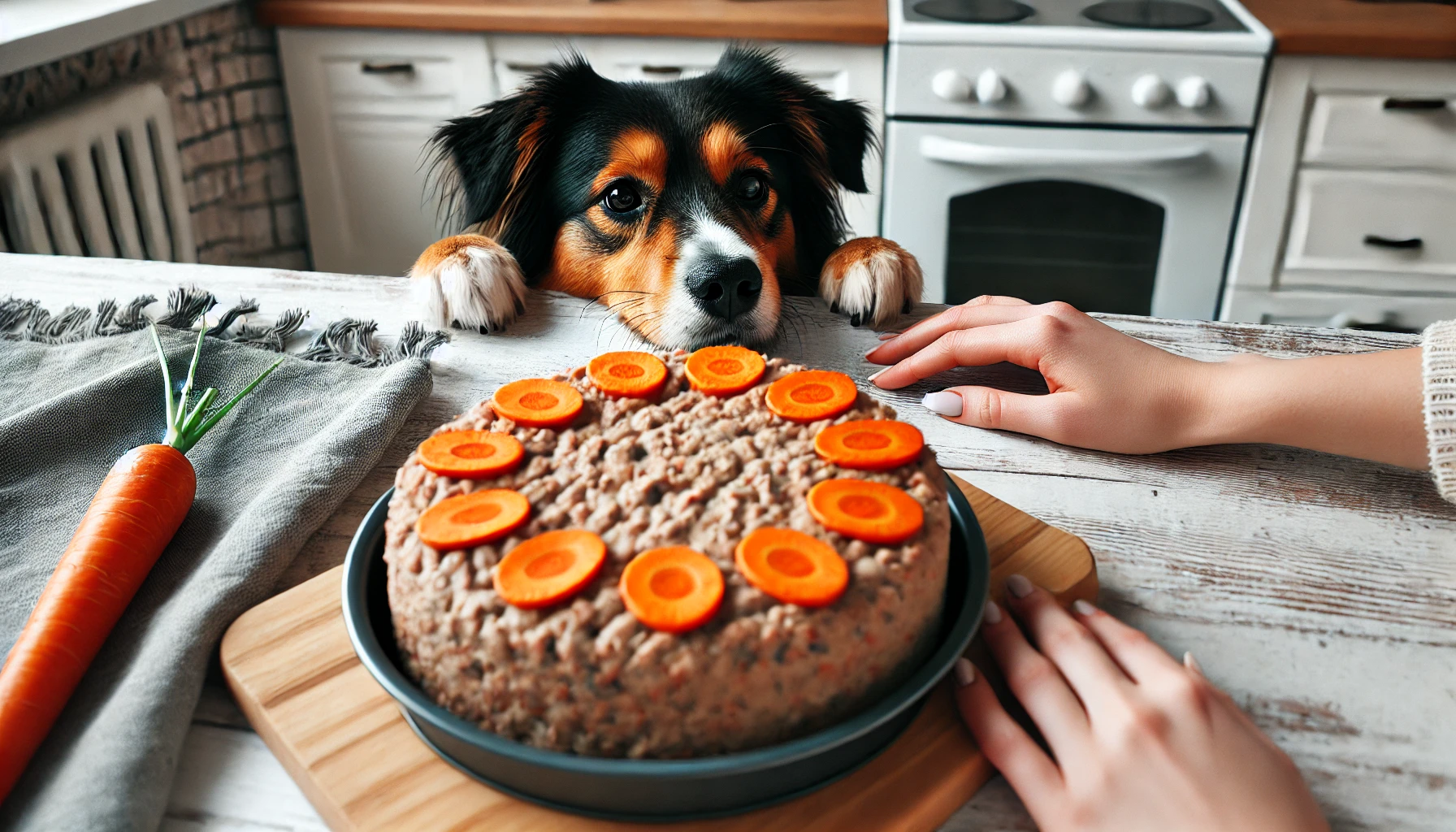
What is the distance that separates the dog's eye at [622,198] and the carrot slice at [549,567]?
0.90m

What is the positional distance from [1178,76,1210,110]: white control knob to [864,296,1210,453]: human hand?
62.4 inches

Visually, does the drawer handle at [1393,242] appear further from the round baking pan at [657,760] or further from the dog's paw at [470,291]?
the round baking pan at [657,760]

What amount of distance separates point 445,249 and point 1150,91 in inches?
69.1

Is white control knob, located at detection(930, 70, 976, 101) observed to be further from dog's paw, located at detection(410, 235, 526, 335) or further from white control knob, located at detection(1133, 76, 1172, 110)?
dog's paw, located at detection(410, 235, 526, 335)

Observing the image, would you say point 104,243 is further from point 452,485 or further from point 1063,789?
point 1063,789

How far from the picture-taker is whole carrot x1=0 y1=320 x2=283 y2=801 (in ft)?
1.94

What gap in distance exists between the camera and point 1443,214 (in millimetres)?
2391

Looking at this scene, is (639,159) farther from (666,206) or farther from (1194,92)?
(1194,92)

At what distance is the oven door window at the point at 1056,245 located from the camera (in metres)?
2.48

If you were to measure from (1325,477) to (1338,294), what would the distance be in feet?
6.59

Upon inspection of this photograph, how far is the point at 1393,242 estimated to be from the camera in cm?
243

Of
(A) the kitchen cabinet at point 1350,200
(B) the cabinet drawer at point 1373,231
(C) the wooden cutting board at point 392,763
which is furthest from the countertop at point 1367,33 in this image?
(C) the wooden cutting board at point 392,763

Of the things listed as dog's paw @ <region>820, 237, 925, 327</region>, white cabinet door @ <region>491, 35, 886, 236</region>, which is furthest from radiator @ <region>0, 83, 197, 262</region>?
dog's paw @ <region>820, 237, 925, 327</region>

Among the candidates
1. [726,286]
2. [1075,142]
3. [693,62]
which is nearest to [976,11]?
[1075,142]
